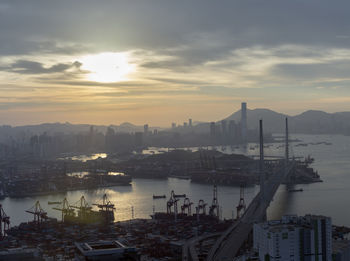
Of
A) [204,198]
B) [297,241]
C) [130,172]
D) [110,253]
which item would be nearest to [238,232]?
[297,241]

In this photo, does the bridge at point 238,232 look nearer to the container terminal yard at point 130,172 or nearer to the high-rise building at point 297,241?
the high-rise building at point 297,241

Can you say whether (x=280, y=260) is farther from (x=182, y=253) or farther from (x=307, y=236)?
(x=182, y=253)

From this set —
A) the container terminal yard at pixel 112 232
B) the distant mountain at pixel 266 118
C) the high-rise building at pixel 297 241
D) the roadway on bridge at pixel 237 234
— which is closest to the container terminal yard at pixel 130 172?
the roadway on bridge at pixel 237 234

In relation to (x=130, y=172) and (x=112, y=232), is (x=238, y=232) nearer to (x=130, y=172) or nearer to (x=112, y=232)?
(x=112, y=232)

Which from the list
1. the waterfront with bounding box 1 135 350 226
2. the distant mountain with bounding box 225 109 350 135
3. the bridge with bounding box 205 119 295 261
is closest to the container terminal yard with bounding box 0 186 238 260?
the bridge with bounding box 205 119 295 261

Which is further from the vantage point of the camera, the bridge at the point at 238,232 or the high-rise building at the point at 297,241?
the bridge at the point at 238,232

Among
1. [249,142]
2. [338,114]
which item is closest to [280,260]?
[249,142]

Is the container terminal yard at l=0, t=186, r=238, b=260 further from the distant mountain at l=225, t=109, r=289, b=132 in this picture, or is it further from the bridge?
the distant mountain at l=225, t=109, r=289, b=132

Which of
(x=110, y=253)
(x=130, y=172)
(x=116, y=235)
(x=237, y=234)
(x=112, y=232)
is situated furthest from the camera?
(x=130, y=172)
